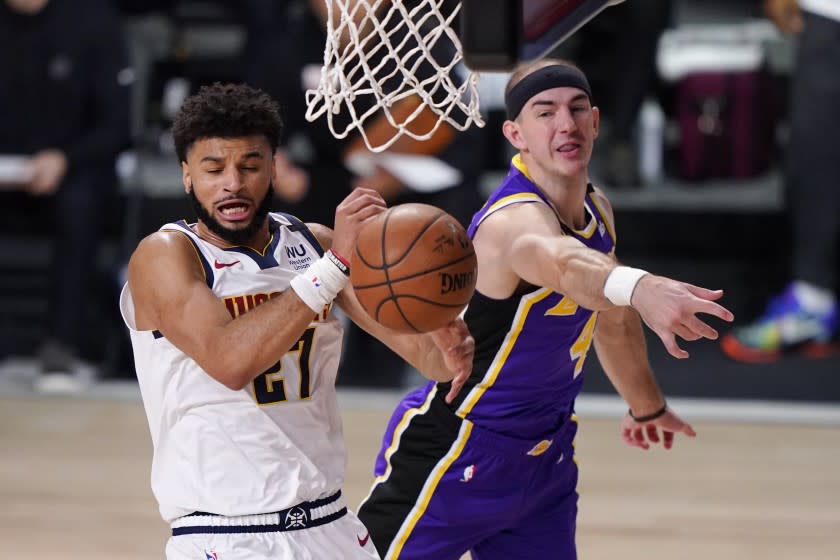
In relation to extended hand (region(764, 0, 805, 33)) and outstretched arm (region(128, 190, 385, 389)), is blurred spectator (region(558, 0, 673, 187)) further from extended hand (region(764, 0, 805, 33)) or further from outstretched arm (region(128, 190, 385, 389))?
outstretched arm (region(128, 190, 385, 389))

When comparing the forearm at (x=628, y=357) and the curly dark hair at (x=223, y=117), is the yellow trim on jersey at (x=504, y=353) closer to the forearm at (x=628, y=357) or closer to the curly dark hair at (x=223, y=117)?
the forearm at (x=628, y=357)

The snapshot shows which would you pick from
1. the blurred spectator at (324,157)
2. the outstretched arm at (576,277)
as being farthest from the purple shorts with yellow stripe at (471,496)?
the blurred spectator at (324,157)

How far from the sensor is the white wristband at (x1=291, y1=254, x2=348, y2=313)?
2859 millimetres

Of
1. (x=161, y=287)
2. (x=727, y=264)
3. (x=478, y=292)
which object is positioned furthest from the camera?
(x=727, y=264)

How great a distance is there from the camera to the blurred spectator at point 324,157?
6.89 meters

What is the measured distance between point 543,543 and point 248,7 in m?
4.84

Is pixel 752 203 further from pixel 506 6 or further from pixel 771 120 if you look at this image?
pixel 506 6

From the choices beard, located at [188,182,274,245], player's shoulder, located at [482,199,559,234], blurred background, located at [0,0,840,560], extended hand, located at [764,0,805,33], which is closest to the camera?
beard, located at [188,182,274,245]

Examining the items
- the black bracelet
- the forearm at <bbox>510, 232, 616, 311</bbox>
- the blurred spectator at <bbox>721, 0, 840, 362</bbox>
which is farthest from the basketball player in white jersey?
the blurred spectator at <bbox>721, 0, 840, 362</bbox>

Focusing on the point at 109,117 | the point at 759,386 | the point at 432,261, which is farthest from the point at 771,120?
the point at 432,261

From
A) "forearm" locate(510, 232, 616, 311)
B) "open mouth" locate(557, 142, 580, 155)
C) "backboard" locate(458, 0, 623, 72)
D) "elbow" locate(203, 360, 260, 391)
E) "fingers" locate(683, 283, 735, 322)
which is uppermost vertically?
"backboard" locate(458, 0, 623, 72)

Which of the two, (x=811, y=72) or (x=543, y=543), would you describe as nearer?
(x=543, y=543)

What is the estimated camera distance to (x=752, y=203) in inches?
337

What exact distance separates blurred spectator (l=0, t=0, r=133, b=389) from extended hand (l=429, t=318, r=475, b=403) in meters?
4.57
